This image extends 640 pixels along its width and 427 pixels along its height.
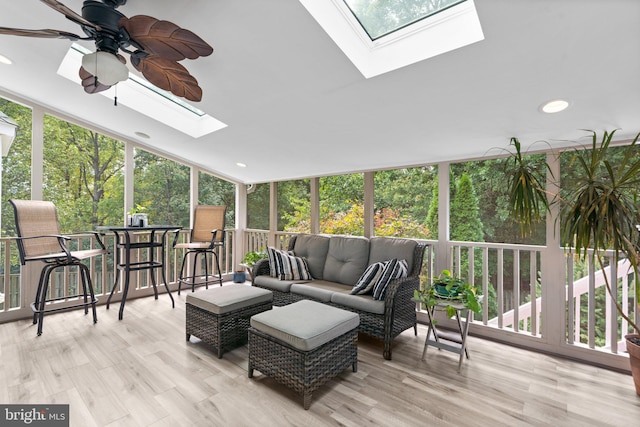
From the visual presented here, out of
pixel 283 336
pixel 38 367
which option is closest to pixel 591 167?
pixel 283 336

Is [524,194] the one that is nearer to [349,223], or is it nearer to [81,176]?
[349,223]

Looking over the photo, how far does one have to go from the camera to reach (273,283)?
356cm

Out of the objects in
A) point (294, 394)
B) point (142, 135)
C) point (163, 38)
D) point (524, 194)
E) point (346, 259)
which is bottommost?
point (294, 394)

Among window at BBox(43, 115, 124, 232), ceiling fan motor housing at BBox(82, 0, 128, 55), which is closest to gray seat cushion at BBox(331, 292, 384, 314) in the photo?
ceiling fan motor housing at BBox(82, 0, 128, 55)

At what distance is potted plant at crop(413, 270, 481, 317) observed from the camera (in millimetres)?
2375

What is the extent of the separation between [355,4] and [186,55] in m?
1.20

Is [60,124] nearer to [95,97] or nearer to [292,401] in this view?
[95,97]

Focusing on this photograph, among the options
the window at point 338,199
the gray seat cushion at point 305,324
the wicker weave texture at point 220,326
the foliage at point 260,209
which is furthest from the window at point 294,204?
the gray seat cushion at point 305,324

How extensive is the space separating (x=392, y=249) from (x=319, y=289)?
925mm

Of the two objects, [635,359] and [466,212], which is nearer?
[635,359]

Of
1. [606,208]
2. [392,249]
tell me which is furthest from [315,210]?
[606,208]

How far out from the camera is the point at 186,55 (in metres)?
1.71

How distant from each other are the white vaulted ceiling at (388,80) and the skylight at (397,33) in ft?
0.20

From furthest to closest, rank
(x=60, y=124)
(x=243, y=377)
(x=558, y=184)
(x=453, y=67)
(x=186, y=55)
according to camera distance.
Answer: (x=60, y=124) < (x=558, y=184) < (x=243, y=377) < (x=453, y=67) < (x=186, y=55)
